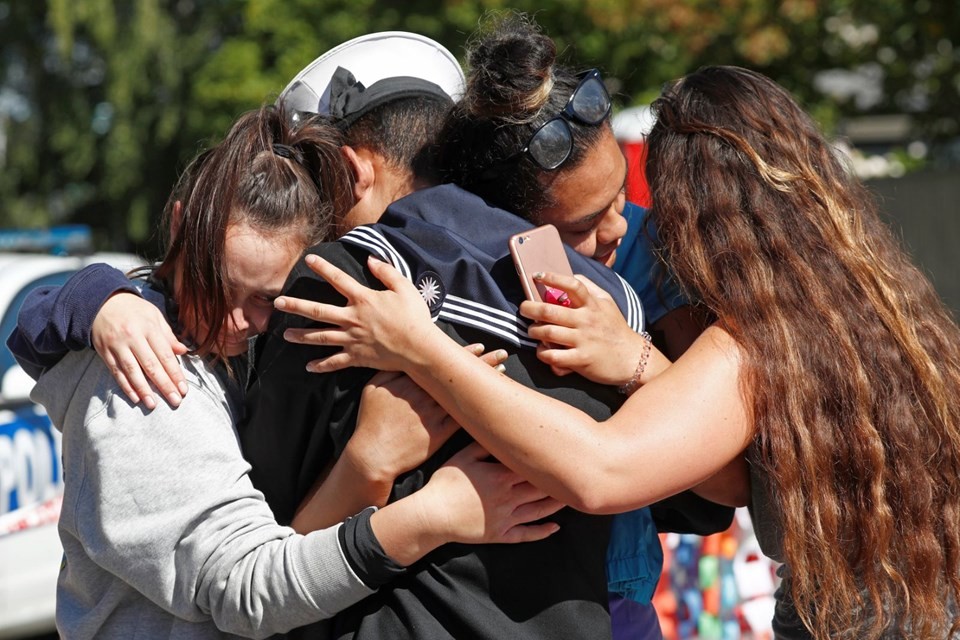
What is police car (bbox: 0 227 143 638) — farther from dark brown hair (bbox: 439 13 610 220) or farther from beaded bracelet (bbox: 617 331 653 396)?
beaded bracelet (bbox: 617 331 653 396)

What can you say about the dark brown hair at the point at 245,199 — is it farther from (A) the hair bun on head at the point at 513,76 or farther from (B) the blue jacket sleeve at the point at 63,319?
(A) the hair bun on head at the point at 513,76

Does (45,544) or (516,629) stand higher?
(516,629)

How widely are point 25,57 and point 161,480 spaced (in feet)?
59.1

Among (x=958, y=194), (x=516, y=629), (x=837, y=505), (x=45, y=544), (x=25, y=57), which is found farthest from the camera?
(x=25, y=57)

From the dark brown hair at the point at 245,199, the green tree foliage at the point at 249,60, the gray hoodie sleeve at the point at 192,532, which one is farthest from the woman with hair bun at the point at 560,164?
the green tree foliage at the point at 249,60

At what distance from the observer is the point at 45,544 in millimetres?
4789

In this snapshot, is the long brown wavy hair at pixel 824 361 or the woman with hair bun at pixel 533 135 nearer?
the long brown wavy hair at pixel 824 361

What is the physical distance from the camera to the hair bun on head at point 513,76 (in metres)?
1.92

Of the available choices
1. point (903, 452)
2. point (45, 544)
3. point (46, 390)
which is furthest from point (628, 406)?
point (45, 544)

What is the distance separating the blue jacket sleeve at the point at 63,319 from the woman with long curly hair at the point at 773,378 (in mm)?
377

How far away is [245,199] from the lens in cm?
195

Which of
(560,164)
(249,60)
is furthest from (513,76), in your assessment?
(249,60)

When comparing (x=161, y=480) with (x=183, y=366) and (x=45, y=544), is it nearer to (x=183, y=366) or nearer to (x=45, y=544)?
(x=183, y=366)

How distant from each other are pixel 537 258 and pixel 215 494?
26.6 inches
